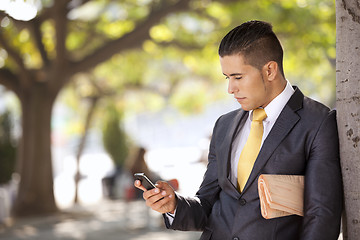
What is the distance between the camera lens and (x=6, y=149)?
53.2 feet

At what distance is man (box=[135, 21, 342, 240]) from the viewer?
2369 mm

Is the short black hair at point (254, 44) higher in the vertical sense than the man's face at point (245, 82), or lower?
higher

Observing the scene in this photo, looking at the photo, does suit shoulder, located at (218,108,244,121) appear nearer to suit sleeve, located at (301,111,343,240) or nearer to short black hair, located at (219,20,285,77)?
short black hair, located at (219,20,285,77)

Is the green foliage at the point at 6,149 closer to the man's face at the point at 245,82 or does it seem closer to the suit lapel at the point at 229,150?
the suit lapel at the point at 229,150

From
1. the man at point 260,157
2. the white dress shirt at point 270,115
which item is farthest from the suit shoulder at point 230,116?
the white dress shirt at point 270,115

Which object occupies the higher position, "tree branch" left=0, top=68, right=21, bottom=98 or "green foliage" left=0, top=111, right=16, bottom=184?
"tree branch" left=0, top=68, right=21, bottom=98

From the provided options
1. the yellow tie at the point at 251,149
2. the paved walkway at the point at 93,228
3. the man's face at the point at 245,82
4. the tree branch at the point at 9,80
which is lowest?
the paved walkway at the point at 93,228

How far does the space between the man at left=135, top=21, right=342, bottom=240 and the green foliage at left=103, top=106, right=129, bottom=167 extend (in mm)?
18723

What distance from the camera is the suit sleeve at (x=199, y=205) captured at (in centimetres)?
272

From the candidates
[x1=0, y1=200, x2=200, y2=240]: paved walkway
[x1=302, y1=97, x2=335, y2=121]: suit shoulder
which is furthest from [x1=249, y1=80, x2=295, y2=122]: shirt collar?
[x1=0, y1=200, x2=200, y2=240]: paved walkway

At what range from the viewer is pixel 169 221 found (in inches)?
109

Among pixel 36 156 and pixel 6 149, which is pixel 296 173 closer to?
pixel 36 156

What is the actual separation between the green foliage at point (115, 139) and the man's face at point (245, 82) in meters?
18.9

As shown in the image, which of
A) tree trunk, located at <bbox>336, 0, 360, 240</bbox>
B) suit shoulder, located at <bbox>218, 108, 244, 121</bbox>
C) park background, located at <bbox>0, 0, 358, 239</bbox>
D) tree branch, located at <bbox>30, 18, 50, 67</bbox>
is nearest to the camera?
tree trunk, located at <bbox>336, 0, 360, 240</bbox>
